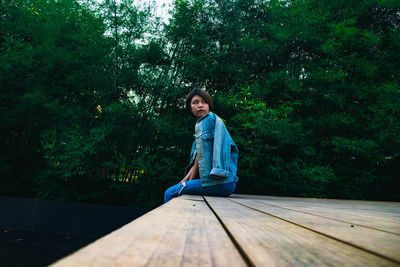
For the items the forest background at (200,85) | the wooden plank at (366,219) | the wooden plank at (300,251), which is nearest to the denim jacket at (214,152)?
the wooden plank at (366,219)

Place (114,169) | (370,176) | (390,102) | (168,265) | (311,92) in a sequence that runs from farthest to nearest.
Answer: (114,169) < (311,92) < (370,176) < (390,102) < (168,265)

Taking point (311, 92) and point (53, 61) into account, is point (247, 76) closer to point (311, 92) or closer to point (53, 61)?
point (311, 92)

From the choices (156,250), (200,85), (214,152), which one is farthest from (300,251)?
(200,85)

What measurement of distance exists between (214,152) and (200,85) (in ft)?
9.41

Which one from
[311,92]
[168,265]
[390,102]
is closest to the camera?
[168,265]

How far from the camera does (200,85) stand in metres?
4.63

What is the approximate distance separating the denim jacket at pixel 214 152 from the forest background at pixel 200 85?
1.58m

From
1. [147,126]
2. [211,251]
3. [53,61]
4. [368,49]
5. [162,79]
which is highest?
[368,49]

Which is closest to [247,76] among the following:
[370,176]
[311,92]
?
[311,92]

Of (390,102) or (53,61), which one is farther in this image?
(53,61)

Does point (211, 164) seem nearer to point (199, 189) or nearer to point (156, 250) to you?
point (199, 189)

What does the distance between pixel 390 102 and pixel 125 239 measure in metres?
4.36

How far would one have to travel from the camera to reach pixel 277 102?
4.27m

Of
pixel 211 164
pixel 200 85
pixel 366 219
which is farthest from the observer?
pixel 200 85
